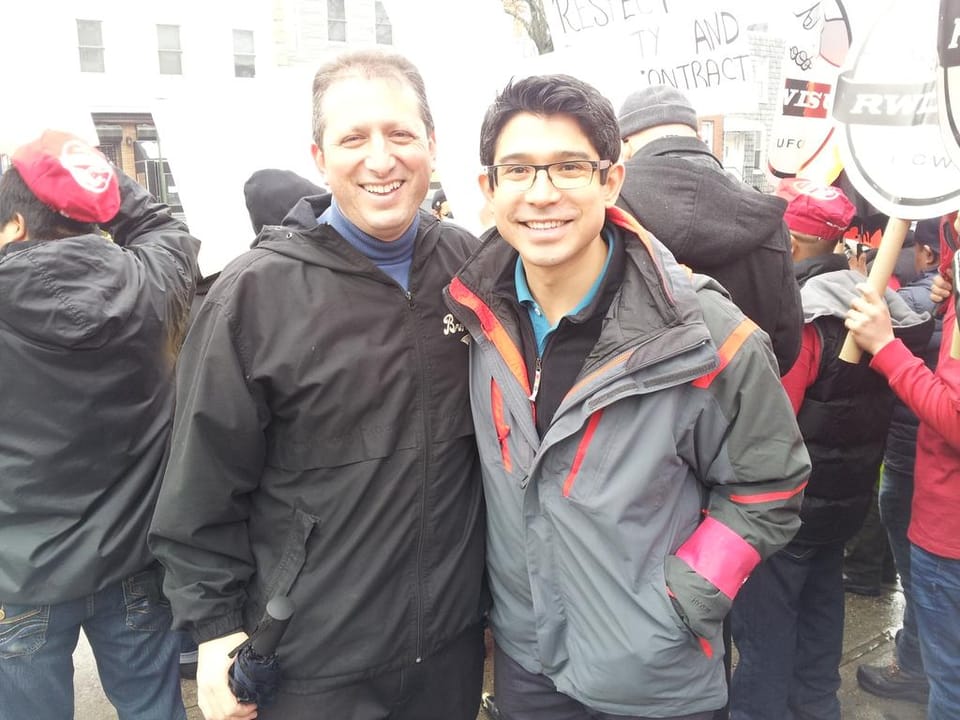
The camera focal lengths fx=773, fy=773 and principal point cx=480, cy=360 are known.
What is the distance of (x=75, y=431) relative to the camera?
221 cm

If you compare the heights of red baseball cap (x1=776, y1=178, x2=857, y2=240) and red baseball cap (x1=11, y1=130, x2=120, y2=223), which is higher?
red baseball cap (x1=11, y1=130, x2=120, y2=223)

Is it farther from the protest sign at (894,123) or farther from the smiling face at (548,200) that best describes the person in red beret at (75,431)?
the protest sign at (894,123)

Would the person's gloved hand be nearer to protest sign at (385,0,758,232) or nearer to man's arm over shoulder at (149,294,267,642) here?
man's arm over shoulder at (149,294,267,642)

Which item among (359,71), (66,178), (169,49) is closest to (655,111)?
(359,71)

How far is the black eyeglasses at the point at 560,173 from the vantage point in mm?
1650

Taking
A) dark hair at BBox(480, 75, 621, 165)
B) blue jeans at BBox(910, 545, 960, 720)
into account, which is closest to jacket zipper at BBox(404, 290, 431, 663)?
dark hair at BBox(480, 75, 621, 165)

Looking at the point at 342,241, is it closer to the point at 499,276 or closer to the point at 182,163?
the point at 499,276

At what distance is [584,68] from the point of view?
424 centimetres

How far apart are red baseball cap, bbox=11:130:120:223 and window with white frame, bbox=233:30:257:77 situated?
72.8 ft

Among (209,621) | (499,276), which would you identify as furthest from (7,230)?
(499,276)

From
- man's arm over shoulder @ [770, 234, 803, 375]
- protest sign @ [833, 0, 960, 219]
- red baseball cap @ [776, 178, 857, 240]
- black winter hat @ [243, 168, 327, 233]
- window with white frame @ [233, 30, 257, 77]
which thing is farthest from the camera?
window with white frame @ [233, 30, 257, 77]

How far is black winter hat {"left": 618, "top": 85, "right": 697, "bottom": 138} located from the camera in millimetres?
2508

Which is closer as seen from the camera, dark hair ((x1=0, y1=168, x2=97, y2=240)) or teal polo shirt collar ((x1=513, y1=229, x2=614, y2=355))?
teal polo shirt collar ((x1=513, y1=229, x2=614, y2=355))

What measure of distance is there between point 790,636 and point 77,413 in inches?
96.0
